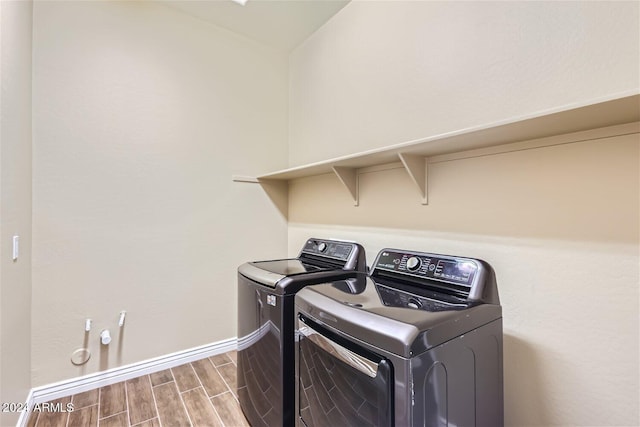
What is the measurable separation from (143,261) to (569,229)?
94.8 inches

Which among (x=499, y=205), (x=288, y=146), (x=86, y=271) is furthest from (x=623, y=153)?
(x=86, y=271)

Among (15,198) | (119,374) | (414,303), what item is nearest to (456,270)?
(414,303)

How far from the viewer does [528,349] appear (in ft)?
3.67

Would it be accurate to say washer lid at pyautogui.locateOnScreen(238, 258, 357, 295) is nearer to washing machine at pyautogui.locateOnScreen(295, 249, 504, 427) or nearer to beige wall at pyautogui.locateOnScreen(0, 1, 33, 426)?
washing machine at pyautogui.locateOnScreen(295, 249, 504, 427)

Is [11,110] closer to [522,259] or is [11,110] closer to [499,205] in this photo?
[499,205]

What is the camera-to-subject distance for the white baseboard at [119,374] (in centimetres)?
169

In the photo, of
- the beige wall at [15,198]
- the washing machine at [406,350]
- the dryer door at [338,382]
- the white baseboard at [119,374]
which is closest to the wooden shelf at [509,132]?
the washing machine at [406,350]

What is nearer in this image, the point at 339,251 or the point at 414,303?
the point at 414,303

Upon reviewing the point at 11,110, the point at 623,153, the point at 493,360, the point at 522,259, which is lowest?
the point at 493,360

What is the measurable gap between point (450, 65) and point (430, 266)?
39.1 inches

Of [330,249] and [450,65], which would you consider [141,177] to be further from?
[450,65]

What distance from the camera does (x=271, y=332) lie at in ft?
4.39

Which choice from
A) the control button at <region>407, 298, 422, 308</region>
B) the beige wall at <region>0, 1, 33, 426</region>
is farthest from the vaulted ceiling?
the control button at <region>407, 298, 422, 308</region>

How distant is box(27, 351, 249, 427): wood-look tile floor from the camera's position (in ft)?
5.10
